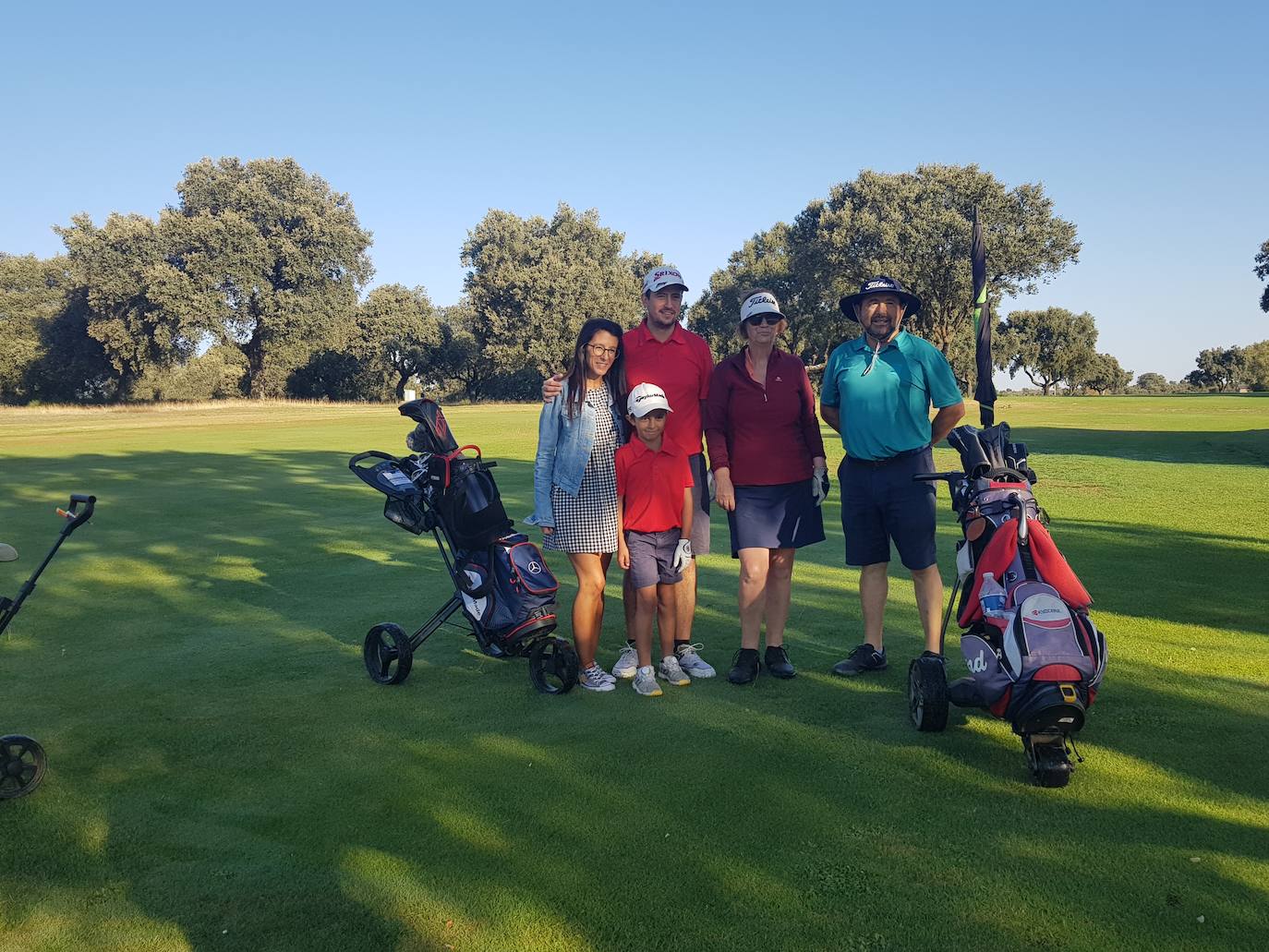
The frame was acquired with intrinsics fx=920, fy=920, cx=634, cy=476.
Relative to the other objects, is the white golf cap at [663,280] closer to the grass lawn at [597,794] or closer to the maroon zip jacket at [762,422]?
the maroon zip jacket at [762,422]

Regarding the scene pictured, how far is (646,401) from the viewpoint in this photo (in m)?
5.01

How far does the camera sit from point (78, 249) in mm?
49938

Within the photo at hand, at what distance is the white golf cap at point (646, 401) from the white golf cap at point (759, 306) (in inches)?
26.7

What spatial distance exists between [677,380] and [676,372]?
0.17 feet

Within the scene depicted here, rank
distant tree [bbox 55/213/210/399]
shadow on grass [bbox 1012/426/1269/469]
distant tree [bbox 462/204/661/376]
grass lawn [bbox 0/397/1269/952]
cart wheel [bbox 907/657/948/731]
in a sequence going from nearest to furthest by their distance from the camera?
grass lawn [bbox 0/397/1269/952], cart wheel [bbox 907/657/948/731], shadow on grass [bbox 1012/426/1269/469], distant tree [bbox 55/213/210/399], distant tree [bbox 462/204/661/376]

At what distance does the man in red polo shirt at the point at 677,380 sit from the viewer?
17.7ft

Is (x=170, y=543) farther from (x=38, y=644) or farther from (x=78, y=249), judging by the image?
(x=78, y=249)

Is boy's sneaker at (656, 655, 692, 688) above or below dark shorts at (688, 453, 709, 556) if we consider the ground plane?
below

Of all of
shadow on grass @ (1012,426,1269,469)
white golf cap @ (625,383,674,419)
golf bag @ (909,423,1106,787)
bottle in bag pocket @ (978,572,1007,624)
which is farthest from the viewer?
shadow on grass @ (1012,426,1269,469)

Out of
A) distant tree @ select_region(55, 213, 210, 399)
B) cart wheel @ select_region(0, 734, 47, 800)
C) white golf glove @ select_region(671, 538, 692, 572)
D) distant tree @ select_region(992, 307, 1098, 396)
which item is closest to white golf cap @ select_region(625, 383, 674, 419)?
white golf glove @ select_region(671, 538, 692, 572)

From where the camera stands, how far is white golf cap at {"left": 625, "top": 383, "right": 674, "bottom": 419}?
498 cm

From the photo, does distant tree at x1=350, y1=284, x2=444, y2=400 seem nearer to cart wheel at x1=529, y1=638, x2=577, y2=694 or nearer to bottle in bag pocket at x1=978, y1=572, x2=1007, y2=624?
cart wheel at x1=529, y1=638, x2=577, y2=694

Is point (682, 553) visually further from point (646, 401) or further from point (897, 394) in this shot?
point (897, 394)

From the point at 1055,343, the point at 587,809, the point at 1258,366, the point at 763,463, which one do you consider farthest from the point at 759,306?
the point at 1258,366
